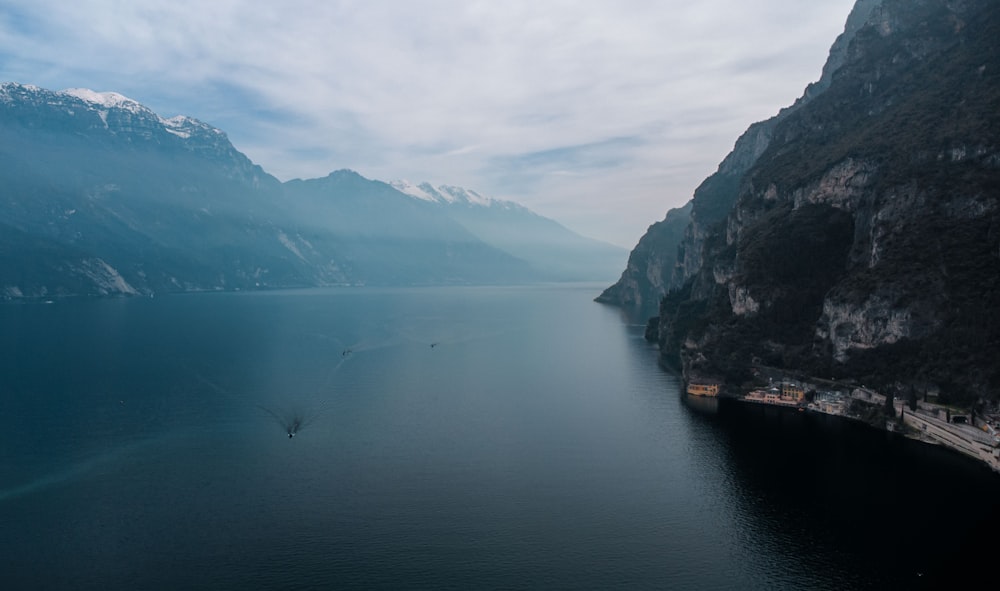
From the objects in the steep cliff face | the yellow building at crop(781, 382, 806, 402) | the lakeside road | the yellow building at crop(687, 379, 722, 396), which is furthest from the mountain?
the lakeside road

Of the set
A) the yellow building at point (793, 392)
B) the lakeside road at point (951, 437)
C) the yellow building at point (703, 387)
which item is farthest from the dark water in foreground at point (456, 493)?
the yellow building at point (793, 392)

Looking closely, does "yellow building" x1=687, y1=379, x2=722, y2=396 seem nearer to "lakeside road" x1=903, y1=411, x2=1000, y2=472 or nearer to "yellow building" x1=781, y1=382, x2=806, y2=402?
"yellow building" x1=781, y1=382, x2=806, y2=402

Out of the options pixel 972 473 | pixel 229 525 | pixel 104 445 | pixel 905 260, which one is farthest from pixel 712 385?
pixel 104 445

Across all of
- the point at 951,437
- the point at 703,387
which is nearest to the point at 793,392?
the point at 703,387

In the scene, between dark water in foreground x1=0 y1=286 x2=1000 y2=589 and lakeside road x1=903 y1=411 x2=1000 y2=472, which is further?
lakeside road x1=903 y1=411 x2=1000 y2=472

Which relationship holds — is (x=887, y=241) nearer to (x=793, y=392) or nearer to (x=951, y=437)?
(x=793, y=392)

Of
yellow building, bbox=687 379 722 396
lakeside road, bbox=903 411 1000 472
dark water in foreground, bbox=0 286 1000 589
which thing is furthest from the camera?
yellow building, bbox=687 379 722 396
